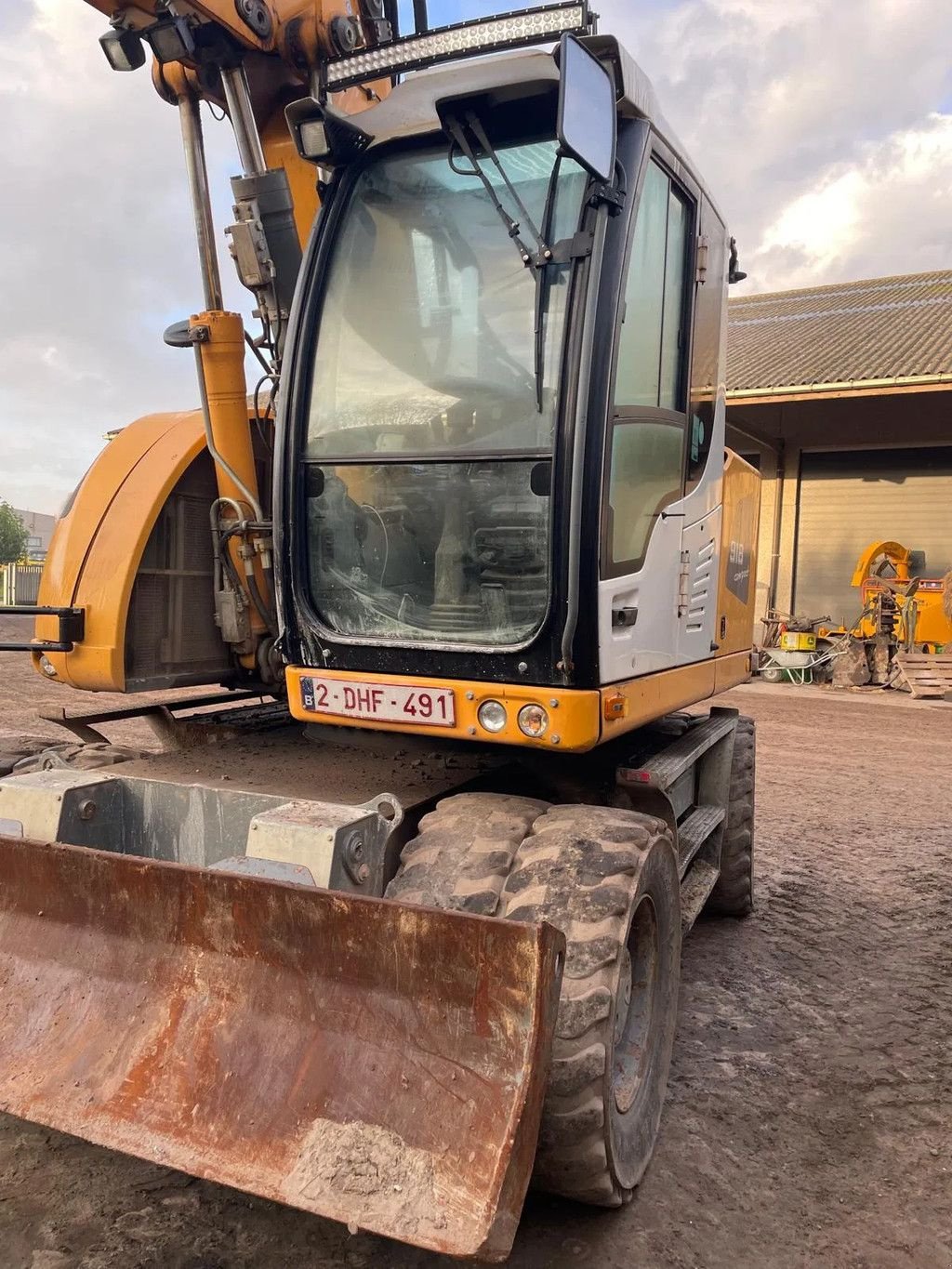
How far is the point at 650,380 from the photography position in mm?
3225

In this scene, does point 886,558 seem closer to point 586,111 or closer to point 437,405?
point 437,405

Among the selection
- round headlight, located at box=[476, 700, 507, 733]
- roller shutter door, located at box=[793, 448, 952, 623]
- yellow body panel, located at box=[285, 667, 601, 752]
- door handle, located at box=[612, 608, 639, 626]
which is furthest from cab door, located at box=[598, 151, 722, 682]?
roller shutter door, located at box=[793, 448, 952, 623]

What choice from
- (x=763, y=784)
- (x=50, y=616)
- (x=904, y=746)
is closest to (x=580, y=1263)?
(x=50, y=616)

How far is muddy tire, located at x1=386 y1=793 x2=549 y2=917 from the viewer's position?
99.2 inches

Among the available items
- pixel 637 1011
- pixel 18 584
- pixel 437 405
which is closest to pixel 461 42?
pixel 437 405

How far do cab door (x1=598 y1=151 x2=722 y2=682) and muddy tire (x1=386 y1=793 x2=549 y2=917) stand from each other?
18.9 inches

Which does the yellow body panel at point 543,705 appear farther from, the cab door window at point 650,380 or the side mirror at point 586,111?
the side mirror at point 586,111

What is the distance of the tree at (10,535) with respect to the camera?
49781 millimetres

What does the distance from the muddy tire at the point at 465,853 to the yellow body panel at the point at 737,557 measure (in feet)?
5.57

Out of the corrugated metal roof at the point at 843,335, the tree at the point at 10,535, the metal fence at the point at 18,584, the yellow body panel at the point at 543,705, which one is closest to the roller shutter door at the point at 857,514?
the corrugated metal roof at the point at 843,335

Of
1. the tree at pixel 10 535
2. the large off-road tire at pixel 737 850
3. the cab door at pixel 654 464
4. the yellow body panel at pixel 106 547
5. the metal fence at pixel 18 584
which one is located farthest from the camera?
the tree at pixel 10 535

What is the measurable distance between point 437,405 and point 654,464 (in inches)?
29.2

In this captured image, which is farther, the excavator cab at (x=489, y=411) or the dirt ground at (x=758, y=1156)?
the excavator cab at (x=489, y=411)

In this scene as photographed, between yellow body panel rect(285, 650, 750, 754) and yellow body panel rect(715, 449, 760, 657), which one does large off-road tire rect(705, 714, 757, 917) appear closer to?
yellow body panel rect(715, 449, 760, 657)
